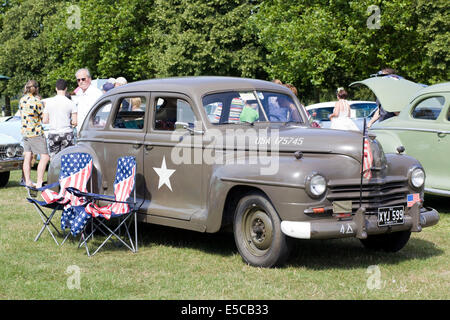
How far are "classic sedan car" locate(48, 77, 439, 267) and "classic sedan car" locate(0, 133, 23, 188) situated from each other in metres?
5.20

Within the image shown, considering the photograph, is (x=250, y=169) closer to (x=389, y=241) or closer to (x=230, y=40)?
(x=389, y=241)

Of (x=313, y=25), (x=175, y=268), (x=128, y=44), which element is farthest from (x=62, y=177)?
(x=128, y=44)

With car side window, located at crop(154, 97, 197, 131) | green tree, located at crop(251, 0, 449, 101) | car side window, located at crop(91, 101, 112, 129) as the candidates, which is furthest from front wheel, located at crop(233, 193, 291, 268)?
green tree, located at crop(251, 0, 449, 101)

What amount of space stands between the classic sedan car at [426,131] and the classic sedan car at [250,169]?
8.97 feet

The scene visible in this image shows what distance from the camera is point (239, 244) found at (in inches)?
269

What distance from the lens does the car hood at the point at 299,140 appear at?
6.58m

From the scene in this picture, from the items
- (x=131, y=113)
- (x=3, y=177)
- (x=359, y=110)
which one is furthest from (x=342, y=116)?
(x=359, y=110)

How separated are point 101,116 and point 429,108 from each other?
4929mm

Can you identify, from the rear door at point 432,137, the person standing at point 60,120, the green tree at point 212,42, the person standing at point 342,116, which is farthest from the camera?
Result: the green tree at point 212,42

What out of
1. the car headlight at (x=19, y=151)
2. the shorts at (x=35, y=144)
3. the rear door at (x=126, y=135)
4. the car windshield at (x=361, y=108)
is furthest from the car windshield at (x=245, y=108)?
Answer: the car windshield at (x=361, y=108)

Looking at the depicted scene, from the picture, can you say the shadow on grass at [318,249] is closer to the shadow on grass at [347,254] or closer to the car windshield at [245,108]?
the shadow on grass at [347,254]

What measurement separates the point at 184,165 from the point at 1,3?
55.6m

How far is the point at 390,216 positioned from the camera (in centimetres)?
659
